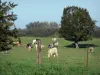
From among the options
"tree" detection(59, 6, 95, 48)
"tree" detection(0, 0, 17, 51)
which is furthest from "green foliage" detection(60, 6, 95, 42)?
"tree" detection(0, 0, 17, 51)

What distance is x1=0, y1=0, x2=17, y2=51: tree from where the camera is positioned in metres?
19.3

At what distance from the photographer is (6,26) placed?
1942 cm

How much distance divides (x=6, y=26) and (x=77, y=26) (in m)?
60.7

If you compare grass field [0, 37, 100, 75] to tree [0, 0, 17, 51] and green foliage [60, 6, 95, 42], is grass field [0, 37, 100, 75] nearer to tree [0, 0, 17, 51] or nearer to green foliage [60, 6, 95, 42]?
tree [0, 0, 17, 51]

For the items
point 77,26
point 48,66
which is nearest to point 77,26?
point 77,26

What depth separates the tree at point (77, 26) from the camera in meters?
78.3

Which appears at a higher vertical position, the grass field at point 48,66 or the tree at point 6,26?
the tree at point 6,26

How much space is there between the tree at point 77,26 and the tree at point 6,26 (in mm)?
57747

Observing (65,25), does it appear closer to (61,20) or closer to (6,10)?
(61,20)

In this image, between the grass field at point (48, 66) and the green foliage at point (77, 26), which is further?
the green foliage at point (77, 26)

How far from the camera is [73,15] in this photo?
81.6 m

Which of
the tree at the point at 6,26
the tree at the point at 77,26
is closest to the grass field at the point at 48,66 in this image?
the tree at the point at 6,26

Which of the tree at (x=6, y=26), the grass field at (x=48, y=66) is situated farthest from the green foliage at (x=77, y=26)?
the tree at (x=6, y=26)

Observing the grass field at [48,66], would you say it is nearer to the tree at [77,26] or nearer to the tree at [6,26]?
the tree at [6,26]
